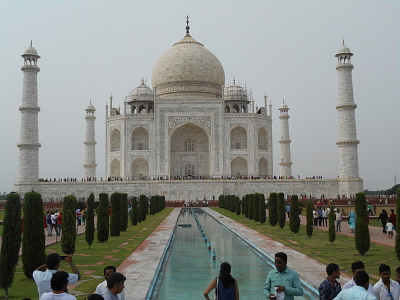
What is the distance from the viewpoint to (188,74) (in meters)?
33.7

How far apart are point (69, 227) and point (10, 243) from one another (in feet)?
7.86

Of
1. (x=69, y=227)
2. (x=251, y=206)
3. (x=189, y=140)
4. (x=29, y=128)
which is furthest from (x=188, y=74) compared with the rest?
(x=69, y=227)

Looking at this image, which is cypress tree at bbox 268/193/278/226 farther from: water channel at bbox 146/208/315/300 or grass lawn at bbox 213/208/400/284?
water channel at bbox 146/208/315/300

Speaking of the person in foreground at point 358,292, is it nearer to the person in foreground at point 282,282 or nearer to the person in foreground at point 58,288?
the person in foreground at point 282,282

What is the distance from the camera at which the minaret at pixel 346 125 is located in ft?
87.4

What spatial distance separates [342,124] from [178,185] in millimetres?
9518

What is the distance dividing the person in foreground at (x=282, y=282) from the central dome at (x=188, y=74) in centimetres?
3000

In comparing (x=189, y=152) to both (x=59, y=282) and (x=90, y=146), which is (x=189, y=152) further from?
(x=59, y=282)

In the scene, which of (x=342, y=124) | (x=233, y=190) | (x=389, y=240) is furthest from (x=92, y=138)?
(x=389, y=240)

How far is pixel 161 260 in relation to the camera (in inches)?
299

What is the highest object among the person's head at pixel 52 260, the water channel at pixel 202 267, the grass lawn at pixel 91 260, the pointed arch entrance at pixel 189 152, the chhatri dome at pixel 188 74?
the chhatri dome at pixel 188 74

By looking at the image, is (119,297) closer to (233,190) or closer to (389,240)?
(389,240)

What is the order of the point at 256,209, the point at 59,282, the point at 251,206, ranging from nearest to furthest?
the point at 59,282
the point at 256,209
the point at 251,206

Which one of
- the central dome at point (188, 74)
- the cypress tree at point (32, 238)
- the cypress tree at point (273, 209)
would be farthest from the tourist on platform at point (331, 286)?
the central dome at point (188, 74)
